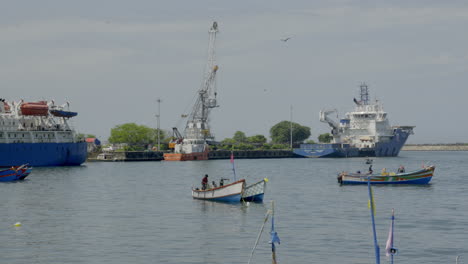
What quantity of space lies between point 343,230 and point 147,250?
12448 mm

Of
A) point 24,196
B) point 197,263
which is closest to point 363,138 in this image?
point 24,196

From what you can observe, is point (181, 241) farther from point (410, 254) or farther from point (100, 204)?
point (100, 204)

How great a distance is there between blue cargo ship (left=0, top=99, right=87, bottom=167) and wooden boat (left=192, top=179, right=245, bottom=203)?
69.6 m

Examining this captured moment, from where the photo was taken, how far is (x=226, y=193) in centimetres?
5522

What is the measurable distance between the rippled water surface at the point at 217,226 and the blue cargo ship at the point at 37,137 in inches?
2087

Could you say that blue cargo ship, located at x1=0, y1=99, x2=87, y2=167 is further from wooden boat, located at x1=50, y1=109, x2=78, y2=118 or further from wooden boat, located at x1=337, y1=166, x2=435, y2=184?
wooden boat, located at x1=337, y1=166, x2=435, y2=184

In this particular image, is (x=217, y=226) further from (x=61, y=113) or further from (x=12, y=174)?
(x=61, y=113)

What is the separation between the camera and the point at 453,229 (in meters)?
40.9

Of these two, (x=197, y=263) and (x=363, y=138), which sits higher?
(x=363, y=138)

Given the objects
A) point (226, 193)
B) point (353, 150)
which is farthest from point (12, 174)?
point (353, 150)

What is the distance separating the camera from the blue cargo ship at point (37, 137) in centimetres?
11938

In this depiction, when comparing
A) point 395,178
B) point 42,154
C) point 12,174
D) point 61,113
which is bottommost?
point 395,178

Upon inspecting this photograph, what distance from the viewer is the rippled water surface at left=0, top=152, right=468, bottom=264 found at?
33.1m

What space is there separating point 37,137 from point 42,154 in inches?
157
